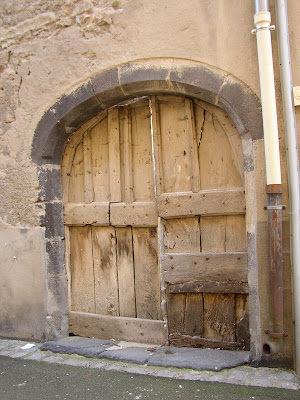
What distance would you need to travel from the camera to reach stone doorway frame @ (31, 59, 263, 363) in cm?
302

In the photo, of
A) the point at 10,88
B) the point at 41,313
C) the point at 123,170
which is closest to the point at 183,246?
the point at 123,170

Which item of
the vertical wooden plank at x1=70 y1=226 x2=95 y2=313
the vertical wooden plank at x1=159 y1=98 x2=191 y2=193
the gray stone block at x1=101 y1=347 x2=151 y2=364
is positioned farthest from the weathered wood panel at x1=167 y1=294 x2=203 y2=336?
the vertical wooden plank at x1=159 y1=98 x2=191 y2=193

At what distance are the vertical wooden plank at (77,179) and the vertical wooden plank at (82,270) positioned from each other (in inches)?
12.0

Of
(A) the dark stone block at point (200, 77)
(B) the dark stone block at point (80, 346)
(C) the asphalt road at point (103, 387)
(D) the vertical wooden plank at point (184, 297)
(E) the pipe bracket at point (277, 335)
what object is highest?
(A) the dark stone block at point (200, 77)

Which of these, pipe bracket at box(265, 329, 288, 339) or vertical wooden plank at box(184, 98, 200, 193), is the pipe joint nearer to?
vertical wooden plank at box(184, 98, 200, 193)

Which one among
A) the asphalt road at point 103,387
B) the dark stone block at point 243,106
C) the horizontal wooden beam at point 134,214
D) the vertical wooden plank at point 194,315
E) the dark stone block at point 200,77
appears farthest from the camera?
the horizontal wooden beam at point 134,214

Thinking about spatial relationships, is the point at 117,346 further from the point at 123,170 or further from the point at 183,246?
the point at 123,170

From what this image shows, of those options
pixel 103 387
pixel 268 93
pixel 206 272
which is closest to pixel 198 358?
pixel 206 272

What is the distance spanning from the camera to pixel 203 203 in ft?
10.9

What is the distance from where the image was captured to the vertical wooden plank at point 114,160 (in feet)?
12.2

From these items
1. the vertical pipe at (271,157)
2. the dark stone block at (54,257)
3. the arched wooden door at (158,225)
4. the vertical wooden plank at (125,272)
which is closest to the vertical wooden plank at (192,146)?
the arched wooden door at (158,225)

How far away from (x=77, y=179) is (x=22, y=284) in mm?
1133

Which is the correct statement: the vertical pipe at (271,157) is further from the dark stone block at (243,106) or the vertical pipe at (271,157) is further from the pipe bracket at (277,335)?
the dark stone block at (243,106)

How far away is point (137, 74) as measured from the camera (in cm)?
334
